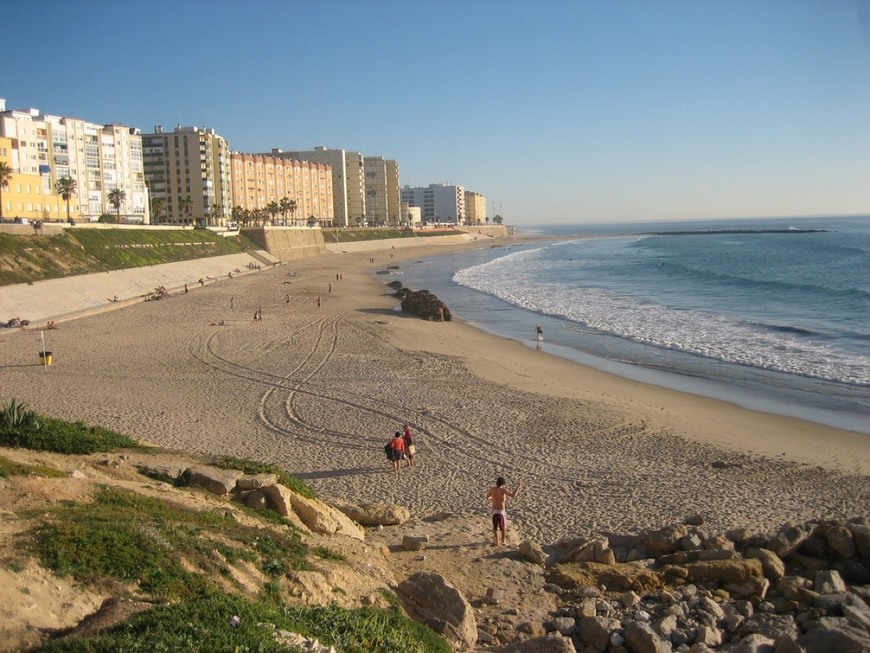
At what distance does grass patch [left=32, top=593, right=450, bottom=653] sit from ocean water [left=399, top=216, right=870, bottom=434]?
15870mm

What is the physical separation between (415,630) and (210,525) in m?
2.79

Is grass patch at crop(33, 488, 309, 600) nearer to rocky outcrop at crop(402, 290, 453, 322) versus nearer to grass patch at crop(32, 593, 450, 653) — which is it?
grass patch at crop(32, 593, 450, 653)

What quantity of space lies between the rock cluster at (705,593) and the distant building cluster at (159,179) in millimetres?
60526

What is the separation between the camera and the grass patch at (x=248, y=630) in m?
5.59

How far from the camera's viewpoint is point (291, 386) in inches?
909

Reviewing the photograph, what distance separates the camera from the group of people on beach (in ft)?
49.3

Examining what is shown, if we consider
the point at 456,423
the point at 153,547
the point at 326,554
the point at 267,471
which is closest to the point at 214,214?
the point at 456,423

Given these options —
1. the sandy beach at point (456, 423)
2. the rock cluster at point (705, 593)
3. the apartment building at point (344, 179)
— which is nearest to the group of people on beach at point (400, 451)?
the sandy beach at point (456, 423)

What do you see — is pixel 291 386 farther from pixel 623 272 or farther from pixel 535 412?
pixel 623 272

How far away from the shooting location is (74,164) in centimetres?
8175

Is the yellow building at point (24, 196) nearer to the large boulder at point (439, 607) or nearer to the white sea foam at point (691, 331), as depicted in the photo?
the white sea foam at point (691, 331)

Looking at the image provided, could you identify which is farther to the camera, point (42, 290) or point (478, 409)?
point (42, 290)

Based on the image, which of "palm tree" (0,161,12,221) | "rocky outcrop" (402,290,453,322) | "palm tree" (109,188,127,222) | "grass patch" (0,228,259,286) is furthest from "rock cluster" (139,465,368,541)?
"palm tree" (109,188,127,222)

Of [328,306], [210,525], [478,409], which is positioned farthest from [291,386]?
[328,306]
